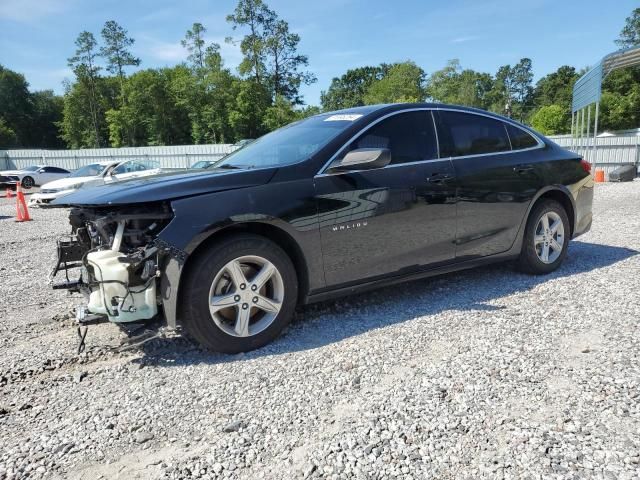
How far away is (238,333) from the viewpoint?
314 cm

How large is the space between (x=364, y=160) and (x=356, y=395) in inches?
65.7

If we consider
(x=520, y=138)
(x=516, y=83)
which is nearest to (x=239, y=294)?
(x=520, y=138)

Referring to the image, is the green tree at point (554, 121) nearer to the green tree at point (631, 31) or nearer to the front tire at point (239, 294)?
the green tree at point (631, 31)

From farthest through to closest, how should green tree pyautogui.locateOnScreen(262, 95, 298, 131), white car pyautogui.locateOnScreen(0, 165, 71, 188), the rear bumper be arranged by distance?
green tree pyautogui.locateOnScreen(262, 95, 298, 131) < white car pyautogui.locateOnScreen(0, 165, 71, 188) < the rear bumper

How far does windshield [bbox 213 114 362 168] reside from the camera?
3623 mm

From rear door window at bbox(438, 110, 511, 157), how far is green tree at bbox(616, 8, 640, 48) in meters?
83.6

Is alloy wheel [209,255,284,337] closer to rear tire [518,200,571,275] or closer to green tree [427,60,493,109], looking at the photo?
rear tire [518,200,571,275]

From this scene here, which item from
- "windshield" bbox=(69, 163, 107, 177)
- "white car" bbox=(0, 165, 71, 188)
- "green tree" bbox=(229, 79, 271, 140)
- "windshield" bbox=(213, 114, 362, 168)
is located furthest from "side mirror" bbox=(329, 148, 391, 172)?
"green tree" bbox=(229, 79, 271, 140)

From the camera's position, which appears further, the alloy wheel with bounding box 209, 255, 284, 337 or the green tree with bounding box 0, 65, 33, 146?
the green tree with bounding box 0, 65, 33, 146

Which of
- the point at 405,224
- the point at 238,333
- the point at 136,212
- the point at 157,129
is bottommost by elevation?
the point at 238,333

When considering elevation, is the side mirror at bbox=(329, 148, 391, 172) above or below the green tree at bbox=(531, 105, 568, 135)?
below

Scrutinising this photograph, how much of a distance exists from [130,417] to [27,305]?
2872 mm

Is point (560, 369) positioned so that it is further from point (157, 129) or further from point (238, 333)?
point (157, 129)

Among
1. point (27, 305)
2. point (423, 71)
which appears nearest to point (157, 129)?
point (423, 71)
